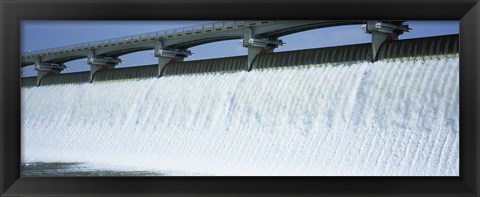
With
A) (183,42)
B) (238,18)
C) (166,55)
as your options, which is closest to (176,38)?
(183,42)

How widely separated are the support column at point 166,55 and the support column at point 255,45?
1.27 m

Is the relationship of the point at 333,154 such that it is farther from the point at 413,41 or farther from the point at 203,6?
the point at 203,6

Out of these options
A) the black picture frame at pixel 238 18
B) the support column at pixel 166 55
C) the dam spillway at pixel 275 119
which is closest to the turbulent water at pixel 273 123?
the dam spillway at pixel 275 119

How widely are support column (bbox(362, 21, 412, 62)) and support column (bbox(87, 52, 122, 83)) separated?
439 centimetres

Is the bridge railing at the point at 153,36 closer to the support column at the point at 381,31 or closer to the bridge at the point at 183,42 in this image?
the bridge at the point at 183,42

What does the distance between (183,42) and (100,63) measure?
5.31 ft

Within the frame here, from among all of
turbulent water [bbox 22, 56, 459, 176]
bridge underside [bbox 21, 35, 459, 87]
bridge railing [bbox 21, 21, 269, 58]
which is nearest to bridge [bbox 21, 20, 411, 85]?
bridge railing [bbox 21, 21, 269, 58]

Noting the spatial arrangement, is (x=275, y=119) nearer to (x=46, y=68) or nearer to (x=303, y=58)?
(x=303, y=58)

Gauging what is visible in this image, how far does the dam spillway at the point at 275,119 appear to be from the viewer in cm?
531

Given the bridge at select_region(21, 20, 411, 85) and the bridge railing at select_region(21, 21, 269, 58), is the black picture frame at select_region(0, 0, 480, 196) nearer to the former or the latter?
the bridge at select_region(21, 20, 411, 85)

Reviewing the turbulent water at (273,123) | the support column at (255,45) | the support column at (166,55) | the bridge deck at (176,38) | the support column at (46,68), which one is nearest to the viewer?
the turbulent water at (273,123)

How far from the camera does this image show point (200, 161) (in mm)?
6562

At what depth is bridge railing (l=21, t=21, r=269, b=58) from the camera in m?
7.18

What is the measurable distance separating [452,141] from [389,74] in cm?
109
